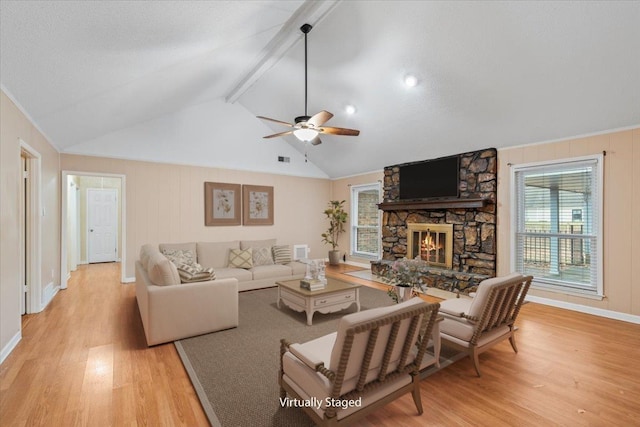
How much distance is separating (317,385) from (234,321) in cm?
209

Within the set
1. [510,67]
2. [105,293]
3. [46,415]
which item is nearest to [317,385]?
[46,415]

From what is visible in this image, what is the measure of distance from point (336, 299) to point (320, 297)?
0.87 feet

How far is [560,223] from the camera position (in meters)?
4.46

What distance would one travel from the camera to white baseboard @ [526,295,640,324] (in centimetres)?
376

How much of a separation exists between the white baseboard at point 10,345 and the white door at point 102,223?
5.91 m

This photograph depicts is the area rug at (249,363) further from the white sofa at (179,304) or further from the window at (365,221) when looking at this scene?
the window at (365,221)

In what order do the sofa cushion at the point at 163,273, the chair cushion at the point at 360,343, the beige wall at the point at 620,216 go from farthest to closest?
the beige wall at the point at 620,216 → the sofa cushion at the point at 163,273 → the chair cushion at the point at 360,343

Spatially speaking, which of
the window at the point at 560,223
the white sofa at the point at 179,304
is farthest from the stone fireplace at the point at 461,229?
the white sofa at the point at 179,304

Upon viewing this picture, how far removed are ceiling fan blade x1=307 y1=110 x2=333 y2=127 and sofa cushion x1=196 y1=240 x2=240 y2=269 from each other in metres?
3.19

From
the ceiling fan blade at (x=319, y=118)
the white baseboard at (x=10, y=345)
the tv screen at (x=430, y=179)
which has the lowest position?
the white baseboard at (x=10, y=345)

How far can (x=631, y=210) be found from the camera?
379cm

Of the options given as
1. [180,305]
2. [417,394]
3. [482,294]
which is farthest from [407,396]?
[180,305]

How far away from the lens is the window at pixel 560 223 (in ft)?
13.5

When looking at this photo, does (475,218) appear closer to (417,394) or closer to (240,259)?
(417,394)
